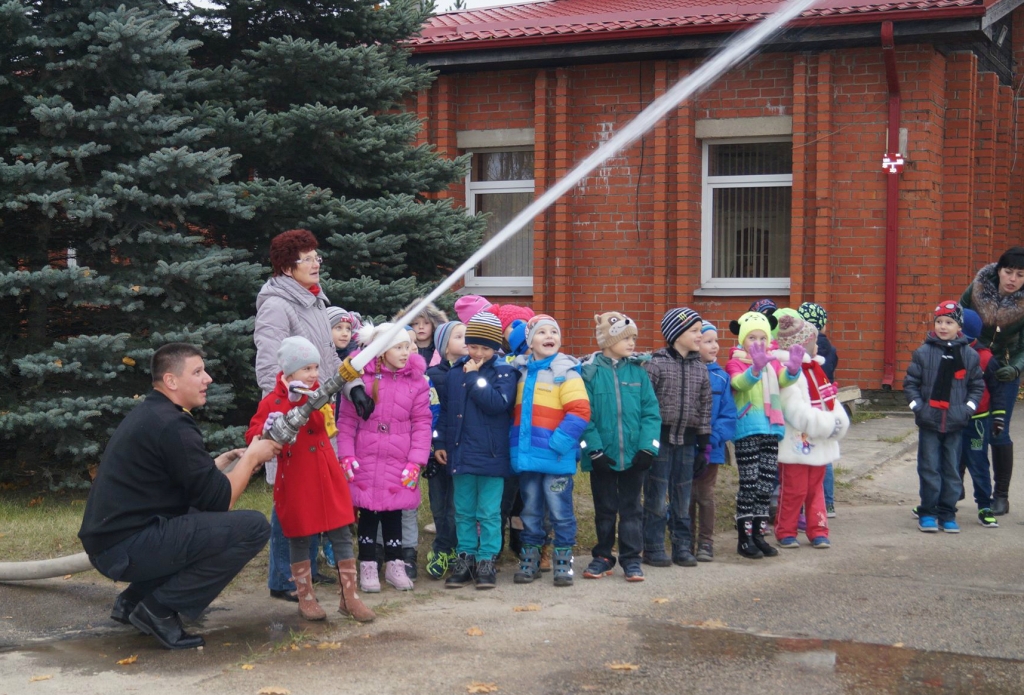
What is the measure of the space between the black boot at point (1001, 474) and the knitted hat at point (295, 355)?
6.16 m

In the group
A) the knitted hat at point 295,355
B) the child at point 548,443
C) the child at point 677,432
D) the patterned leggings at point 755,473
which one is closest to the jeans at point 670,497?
the child at point 677,432

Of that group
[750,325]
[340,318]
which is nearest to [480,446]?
[340,318]

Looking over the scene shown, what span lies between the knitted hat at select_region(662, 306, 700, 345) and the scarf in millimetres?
2374

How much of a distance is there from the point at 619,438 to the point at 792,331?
1990mm

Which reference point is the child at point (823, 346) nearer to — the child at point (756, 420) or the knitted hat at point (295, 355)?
the child at point (756, 420)

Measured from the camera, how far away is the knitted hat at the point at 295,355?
21.2 feet

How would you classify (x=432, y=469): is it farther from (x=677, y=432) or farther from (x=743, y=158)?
(x=743, y=158)

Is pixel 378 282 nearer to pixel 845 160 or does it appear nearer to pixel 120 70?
pixel 120 70

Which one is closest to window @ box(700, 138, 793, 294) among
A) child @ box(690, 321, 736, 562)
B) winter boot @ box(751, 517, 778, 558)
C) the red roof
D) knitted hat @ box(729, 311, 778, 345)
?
the red roof

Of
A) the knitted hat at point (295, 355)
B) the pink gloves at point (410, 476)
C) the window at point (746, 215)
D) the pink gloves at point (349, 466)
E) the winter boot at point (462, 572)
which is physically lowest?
the winter boot at point (462, 572)

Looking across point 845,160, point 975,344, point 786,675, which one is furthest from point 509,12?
point 786,675

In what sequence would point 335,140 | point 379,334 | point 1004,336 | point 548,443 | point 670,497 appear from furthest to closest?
point 335,140 < point 1004,336 < point 670,497 < point 548,443 < point 379,334

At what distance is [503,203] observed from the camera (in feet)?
56.3

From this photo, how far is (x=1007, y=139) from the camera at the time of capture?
1719 cm
